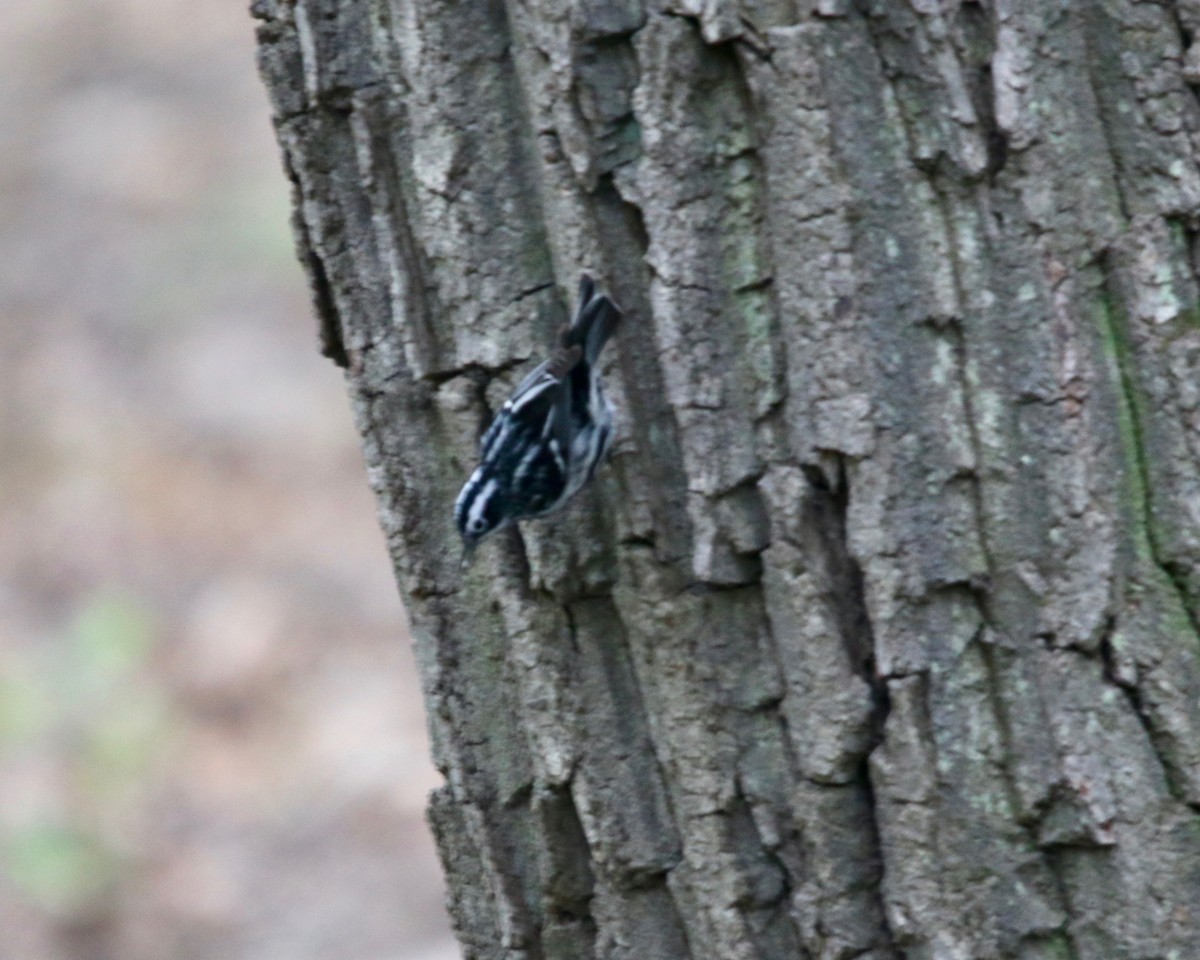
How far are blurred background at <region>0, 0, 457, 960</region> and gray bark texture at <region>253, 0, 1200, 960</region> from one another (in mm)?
2742

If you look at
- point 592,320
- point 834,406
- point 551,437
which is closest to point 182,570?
point 551,437

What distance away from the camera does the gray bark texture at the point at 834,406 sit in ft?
6.88

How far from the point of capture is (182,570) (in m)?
5.99

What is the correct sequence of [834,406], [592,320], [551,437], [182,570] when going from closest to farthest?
[834,406] < [592,320] < [551,437] < [182,570]

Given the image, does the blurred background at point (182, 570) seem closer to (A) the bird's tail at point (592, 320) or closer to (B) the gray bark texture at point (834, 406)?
(B) the gray bark texture at point (834, 406)

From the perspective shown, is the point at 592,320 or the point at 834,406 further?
the point at 592,320

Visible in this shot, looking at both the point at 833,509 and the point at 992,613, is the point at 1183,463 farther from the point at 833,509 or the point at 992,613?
the point at 833,509

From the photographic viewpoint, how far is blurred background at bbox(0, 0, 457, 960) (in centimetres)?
505

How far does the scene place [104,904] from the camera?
5.02 m

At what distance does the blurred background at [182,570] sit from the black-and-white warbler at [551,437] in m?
2.70

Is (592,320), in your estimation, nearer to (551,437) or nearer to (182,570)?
(551,437)

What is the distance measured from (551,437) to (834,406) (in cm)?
57

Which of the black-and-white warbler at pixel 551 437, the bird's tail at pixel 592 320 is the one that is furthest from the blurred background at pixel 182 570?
the bird's tail at pixel 592 320

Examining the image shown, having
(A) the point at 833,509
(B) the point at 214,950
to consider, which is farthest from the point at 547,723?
(B) the point at 214,950
